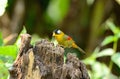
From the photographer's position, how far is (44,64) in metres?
1.70

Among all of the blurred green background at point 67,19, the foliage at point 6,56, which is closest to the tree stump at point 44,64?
the foliage at point 6,56

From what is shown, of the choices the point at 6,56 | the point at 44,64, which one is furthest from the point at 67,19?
the point at 44,64

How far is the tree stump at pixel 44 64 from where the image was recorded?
1.68 m

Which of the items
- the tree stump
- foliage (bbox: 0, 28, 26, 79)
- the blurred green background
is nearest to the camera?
the tree stump

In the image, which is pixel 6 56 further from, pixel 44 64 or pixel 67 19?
pixel 67 19

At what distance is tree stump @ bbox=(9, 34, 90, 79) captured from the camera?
66.2 inches

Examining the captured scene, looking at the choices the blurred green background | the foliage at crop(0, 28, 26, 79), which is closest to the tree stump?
the foliage at crop(0, 28, 26, 79)

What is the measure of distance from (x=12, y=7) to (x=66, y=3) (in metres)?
0.67

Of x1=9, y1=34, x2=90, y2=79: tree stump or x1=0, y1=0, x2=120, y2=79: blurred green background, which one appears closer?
x1=9, y1=34, x2=90, y2=79: tree stump

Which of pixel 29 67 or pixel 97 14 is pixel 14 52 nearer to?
pixel 29 67

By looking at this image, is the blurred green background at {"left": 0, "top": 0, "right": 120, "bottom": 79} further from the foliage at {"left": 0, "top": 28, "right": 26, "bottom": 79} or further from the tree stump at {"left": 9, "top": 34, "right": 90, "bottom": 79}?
the tree stump at {"left": 9, "top": 34, "right": 90, "bottom": 79}

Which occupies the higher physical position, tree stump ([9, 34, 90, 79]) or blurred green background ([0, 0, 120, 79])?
blurred green background ([0, 0, 120, 79])

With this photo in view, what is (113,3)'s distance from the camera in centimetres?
523

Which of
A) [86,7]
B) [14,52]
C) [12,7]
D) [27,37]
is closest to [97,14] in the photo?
[86,7]
